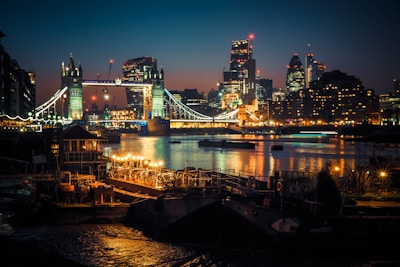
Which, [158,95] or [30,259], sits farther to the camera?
[158,95]

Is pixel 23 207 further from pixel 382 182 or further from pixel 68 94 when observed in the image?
pixel 68 94

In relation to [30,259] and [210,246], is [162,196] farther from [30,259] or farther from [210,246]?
[30,259]

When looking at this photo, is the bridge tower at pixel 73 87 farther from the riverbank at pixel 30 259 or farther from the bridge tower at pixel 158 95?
the riverbank at pixel 30 259

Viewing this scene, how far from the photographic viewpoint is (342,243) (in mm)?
17750

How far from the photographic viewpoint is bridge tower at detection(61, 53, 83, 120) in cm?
15962

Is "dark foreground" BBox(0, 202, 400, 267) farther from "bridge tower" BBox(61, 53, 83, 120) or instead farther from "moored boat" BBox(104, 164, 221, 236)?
"bridge tower" BBox(61, 53, 83, 120)

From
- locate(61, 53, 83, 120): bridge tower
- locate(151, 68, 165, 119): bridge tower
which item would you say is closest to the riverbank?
locate(61, 53, 83, 120): bridge tower

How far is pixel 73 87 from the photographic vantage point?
161 meters

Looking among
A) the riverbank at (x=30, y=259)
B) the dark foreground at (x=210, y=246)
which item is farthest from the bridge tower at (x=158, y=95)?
the riverbank at (x=30, y=259)

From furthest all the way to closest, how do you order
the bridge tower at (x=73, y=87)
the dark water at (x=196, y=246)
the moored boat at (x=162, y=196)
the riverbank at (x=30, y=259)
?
the bridge tower at (x=73, y=87), the moored boat at (x=162, y=196), the dark water at (x=196, y=246), the riverbank at (x=30, y=259)

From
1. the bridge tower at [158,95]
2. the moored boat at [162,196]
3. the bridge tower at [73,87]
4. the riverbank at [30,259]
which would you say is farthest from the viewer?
the bridge tower at [158,95]

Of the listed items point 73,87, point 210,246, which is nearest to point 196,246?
point 210,246

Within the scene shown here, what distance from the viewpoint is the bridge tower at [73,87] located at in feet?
524

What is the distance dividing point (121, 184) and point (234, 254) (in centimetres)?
1167
